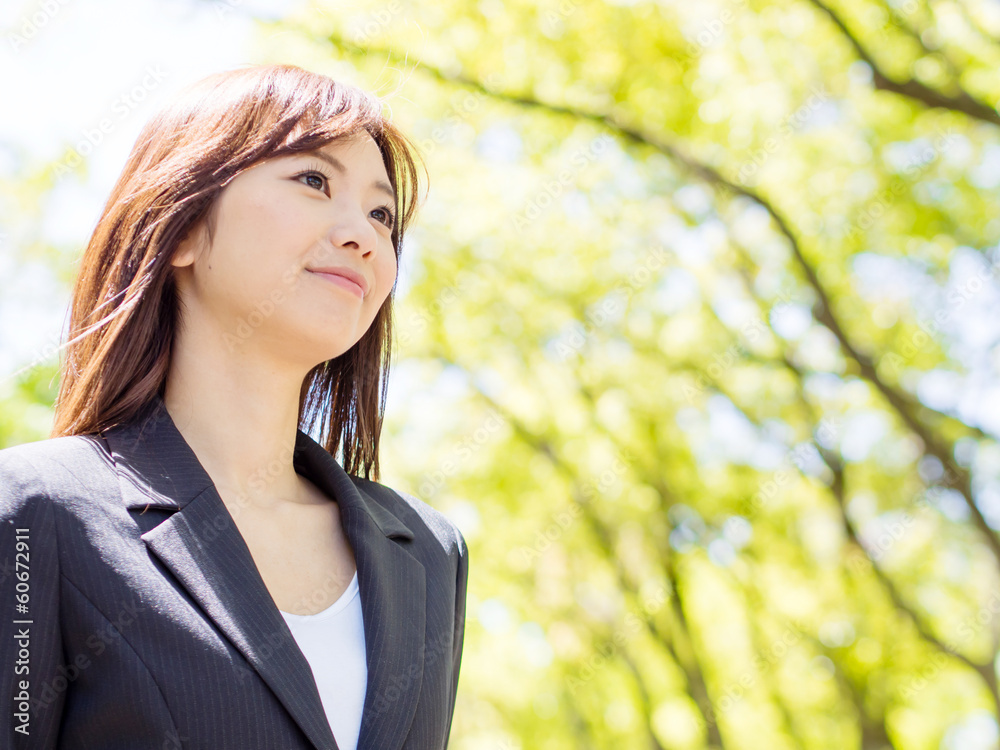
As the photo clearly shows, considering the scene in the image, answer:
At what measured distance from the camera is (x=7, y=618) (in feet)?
4.64

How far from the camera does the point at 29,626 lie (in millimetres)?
1420

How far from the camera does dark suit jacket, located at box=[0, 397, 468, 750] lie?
4.68 ft

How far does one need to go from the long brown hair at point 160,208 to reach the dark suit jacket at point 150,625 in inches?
4.4

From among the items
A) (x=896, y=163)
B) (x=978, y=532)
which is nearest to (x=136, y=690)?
(x=978, y=532)

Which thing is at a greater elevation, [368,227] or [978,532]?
[368,227]

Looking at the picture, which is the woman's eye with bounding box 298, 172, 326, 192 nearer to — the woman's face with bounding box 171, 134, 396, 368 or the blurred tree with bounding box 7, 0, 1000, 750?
the woman's face with bounding box 171, 134, 396, 368

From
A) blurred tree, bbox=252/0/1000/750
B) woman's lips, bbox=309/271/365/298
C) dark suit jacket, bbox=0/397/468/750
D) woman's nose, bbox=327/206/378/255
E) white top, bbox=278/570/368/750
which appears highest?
woman's nose, bbox=327/206/378/255

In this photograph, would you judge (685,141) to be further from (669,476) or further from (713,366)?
(669,476)

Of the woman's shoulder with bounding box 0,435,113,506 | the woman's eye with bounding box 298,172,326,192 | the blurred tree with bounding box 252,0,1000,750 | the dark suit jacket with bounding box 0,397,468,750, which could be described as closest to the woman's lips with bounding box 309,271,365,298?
the woman's eye with bounding box 298,172,326,192

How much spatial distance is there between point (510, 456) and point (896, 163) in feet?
20.4

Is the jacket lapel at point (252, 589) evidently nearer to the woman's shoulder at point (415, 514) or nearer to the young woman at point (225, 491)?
the young woman at point (225, 491)

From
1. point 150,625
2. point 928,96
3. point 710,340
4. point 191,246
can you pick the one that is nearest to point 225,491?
point 150,625

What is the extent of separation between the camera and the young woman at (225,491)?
1.46 m

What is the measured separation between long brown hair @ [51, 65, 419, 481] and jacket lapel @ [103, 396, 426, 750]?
11 centimetres
